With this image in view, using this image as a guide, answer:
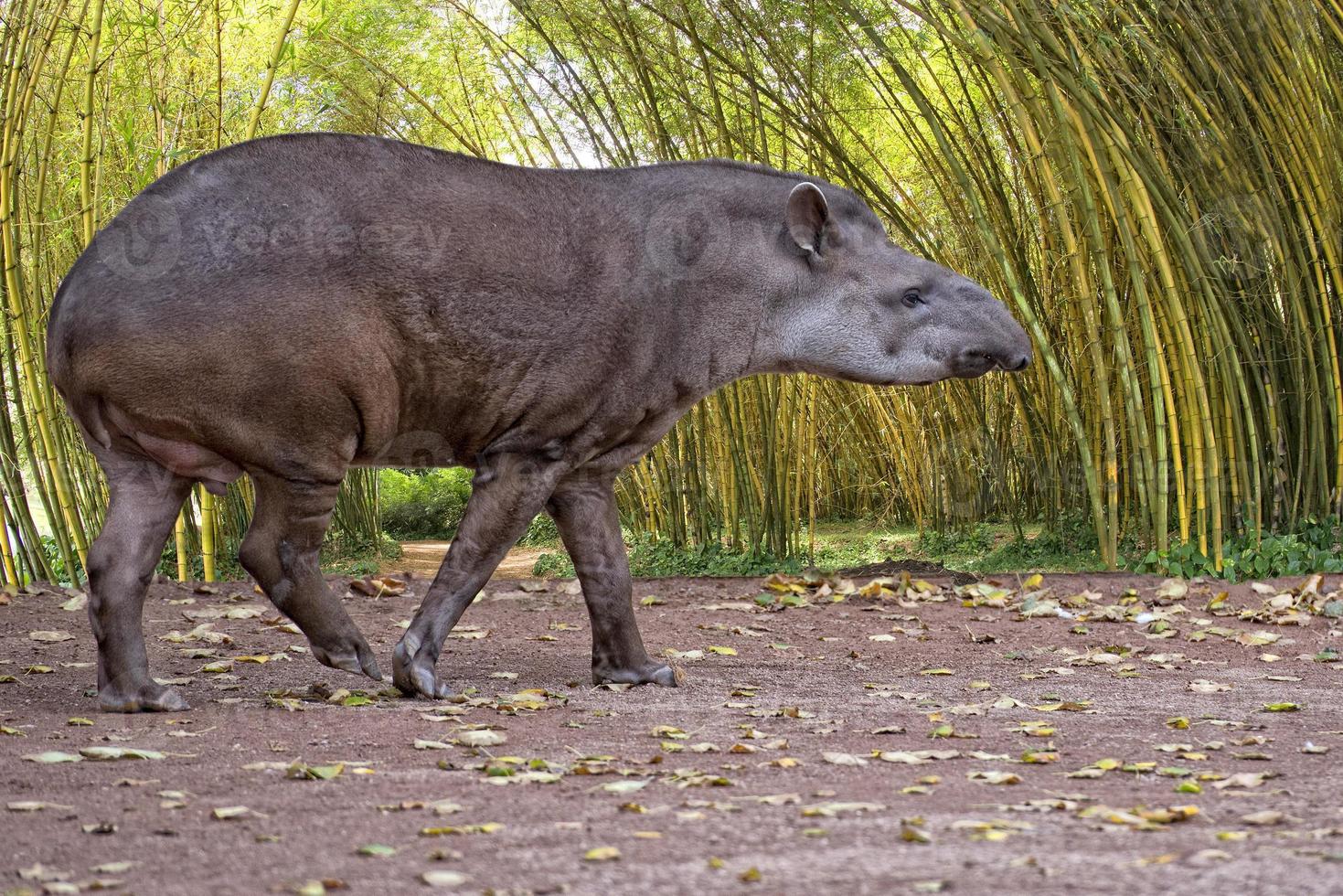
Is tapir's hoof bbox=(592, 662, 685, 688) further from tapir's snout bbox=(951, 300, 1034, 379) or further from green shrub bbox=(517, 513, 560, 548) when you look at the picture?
green shrub bbox=(517, 513, 560, 548)

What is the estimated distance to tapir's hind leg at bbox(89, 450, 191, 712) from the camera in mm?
3775

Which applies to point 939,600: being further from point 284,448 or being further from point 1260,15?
point 284,448

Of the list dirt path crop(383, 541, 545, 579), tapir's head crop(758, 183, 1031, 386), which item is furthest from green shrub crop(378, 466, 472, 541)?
tapir's head crop(758, 183, 1031, 386)

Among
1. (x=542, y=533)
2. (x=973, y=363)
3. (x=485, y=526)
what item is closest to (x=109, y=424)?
(x=485, y=526)

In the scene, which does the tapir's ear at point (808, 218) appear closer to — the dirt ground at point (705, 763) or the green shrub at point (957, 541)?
the dirt ground at point (705, 763)

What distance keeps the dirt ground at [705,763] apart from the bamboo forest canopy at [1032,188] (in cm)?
150

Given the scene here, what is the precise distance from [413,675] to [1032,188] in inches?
214

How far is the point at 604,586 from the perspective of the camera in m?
4.41

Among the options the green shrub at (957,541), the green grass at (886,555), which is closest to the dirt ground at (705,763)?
the green grass at (886,555)

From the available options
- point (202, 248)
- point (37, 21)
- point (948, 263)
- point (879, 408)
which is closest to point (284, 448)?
point (202, 248)

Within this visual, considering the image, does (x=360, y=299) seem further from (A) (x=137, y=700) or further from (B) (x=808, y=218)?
(B) (x=808, y=218)

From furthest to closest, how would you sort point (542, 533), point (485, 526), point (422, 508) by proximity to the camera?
point (422, 508) → point (542, 533) → point (485, 526)

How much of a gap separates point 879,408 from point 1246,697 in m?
7.30

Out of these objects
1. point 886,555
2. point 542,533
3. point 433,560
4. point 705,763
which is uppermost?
point 542,533
